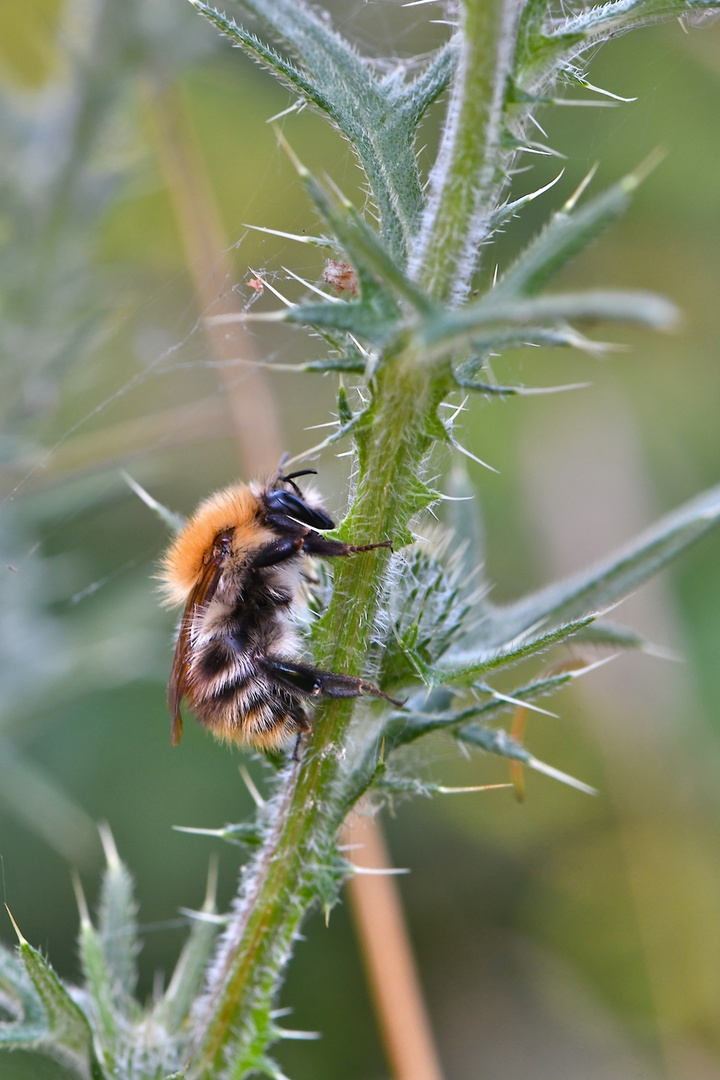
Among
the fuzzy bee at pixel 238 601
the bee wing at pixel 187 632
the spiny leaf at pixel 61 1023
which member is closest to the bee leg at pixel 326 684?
the fuzzy bee at pixel 238 601

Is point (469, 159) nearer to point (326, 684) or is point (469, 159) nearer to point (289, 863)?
point (326, 684)

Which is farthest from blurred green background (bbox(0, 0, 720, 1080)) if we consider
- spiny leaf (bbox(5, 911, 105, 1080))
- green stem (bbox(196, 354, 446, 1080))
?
green stem (bbox(196, 354, 446, 1080))

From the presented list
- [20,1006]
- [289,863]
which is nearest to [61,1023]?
[20,1006]

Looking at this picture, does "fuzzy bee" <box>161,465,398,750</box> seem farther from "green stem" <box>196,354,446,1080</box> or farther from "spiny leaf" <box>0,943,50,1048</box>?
"spiny leaf" <box>0,943,50,1048</box>

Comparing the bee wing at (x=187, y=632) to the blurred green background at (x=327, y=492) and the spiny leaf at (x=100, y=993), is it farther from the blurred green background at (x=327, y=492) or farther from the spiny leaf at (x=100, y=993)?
the blurred green background at (x=327, y=492)

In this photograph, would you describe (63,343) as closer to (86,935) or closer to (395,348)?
(86,935)

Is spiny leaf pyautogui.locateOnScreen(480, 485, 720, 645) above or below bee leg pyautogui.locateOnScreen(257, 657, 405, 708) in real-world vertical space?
above
